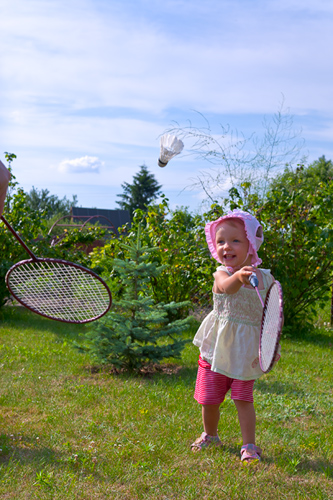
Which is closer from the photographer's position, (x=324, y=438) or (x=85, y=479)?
(x=85, y=479)

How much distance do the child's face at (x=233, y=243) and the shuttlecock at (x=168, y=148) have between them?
11.7 feet

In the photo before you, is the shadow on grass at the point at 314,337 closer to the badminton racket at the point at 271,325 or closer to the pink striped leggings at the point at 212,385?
the pink striped leggings at the point at 212,385

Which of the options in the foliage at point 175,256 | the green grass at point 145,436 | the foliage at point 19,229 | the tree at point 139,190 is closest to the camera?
the green grass at point 145,436

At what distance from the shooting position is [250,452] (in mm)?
3082

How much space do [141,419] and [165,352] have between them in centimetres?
120

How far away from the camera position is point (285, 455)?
322 centimetres

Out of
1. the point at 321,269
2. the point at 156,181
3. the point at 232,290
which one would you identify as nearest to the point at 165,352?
the point at 232,290

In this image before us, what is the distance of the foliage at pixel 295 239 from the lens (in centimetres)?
714

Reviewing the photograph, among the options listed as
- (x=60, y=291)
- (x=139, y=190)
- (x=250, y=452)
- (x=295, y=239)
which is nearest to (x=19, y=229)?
(x=295, y=239)

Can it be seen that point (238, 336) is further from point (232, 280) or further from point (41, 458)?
point (41, 458)

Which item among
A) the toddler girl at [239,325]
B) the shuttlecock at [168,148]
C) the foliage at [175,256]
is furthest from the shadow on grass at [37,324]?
the toddler girl at [239,325]

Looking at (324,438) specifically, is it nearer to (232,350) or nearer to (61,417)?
(232,350)

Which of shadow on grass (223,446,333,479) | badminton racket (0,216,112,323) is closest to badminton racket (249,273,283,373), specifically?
shadow on grass (223,446,333,479)

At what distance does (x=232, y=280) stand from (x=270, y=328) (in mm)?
453
